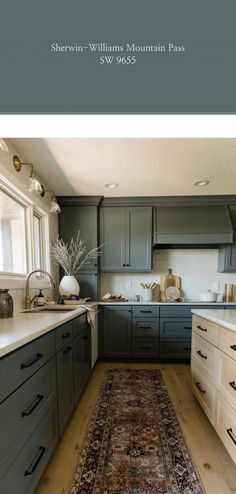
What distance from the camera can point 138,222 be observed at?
2840mm

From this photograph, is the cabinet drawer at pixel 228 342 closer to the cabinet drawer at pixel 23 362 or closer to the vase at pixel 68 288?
the cabinet drawer at pixel 23 362

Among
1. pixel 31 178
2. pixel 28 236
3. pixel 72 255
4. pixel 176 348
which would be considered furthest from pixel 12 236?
pixel 176 348

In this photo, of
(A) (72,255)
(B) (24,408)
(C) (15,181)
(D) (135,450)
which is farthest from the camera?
(A) (72,255)

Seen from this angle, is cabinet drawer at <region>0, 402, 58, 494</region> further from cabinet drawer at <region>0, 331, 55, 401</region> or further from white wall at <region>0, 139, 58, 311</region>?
white wall at <region>0, 139, 58, 311</region>

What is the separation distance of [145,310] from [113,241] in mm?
1009

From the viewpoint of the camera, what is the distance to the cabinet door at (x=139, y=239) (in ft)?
9.27

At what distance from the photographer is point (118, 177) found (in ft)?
7.38

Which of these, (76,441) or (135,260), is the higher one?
(135,260)

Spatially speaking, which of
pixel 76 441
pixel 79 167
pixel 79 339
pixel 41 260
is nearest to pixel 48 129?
pixel 79 167

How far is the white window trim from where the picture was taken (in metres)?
1.64

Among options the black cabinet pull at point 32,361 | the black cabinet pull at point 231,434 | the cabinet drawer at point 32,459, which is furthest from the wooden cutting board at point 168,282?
the black cabinet pull at point 32,361

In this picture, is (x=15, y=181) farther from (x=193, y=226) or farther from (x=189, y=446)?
(x=189, y=446)
